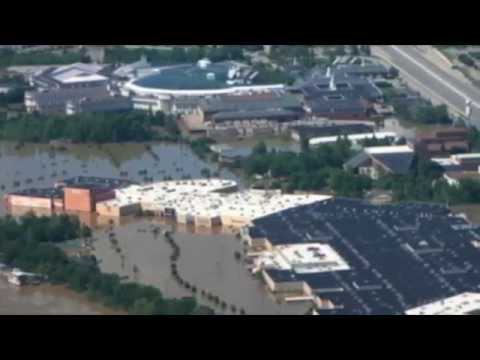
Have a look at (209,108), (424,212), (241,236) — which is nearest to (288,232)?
(241,236)

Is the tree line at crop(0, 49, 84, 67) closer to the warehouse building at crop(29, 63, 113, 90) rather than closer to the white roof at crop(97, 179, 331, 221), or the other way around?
the warehouse building at crop(29, 63, 113, 90)

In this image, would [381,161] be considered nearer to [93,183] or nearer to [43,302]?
[93,183]

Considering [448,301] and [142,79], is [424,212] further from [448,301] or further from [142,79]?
[142,79]

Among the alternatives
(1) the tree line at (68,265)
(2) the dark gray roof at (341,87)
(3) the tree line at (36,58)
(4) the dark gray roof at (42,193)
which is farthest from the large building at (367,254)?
(3) the tree line at (36,58)

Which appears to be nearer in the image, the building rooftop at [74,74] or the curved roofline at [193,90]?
the curved roofline at [193,90]

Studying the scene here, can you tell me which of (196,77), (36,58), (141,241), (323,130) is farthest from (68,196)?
(36,58)

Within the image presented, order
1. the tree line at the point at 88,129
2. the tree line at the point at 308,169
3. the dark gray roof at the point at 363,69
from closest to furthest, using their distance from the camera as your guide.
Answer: the tree line at the point at 308,169, the tree line at the point at 88,129, the dark gray roof at the point at 363,69

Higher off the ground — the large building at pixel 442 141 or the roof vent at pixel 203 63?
the roof vent at pixel 203 63

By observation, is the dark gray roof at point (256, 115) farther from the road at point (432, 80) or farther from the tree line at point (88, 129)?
the road at point (432, 80)
